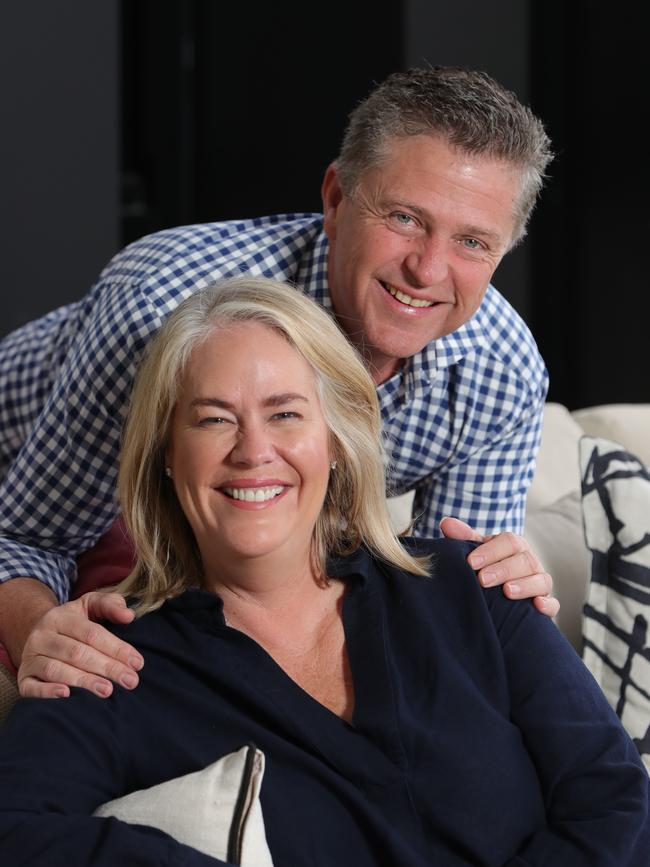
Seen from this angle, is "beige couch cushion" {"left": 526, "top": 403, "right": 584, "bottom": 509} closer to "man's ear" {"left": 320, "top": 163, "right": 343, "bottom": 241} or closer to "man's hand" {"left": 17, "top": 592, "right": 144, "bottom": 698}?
"man's ear" {"left": 320, "top": 163, "right": 343, "bottom": 241}

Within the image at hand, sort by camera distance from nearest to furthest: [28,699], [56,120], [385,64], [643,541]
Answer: [28,699]
[643,541]
[56,120]
[385,64]

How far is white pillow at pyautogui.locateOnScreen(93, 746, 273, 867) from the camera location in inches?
55.4

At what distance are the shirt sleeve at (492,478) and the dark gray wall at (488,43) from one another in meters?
3.15

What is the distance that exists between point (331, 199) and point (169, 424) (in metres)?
0.71

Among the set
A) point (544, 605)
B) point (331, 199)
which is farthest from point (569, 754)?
point (331, 199)

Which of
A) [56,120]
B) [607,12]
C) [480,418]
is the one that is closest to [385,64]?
[607,12]

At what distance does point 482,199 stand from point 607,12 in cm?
400

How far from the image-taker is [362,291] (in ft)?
7.00

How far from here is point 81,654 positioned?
1582mm

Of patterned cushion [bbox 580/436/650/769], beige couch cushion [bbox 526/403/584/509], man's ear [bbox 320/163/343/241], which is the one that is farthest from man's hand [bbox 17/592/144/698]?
beige couch cushion [bbox 526/403/584/509]

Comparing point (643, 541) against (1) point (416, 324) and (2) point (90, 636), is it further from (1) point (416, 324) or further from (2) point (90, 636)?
(2) point (90, 636)

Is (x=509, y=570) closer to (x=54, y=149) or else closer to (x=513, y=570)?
(x=513, y=570)

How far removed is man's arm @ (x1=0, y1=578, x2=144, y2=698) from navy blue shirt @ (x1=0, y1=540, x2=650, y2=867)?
0.07 feet

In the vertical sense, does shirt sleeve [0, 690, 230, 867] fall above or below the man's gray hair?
below
